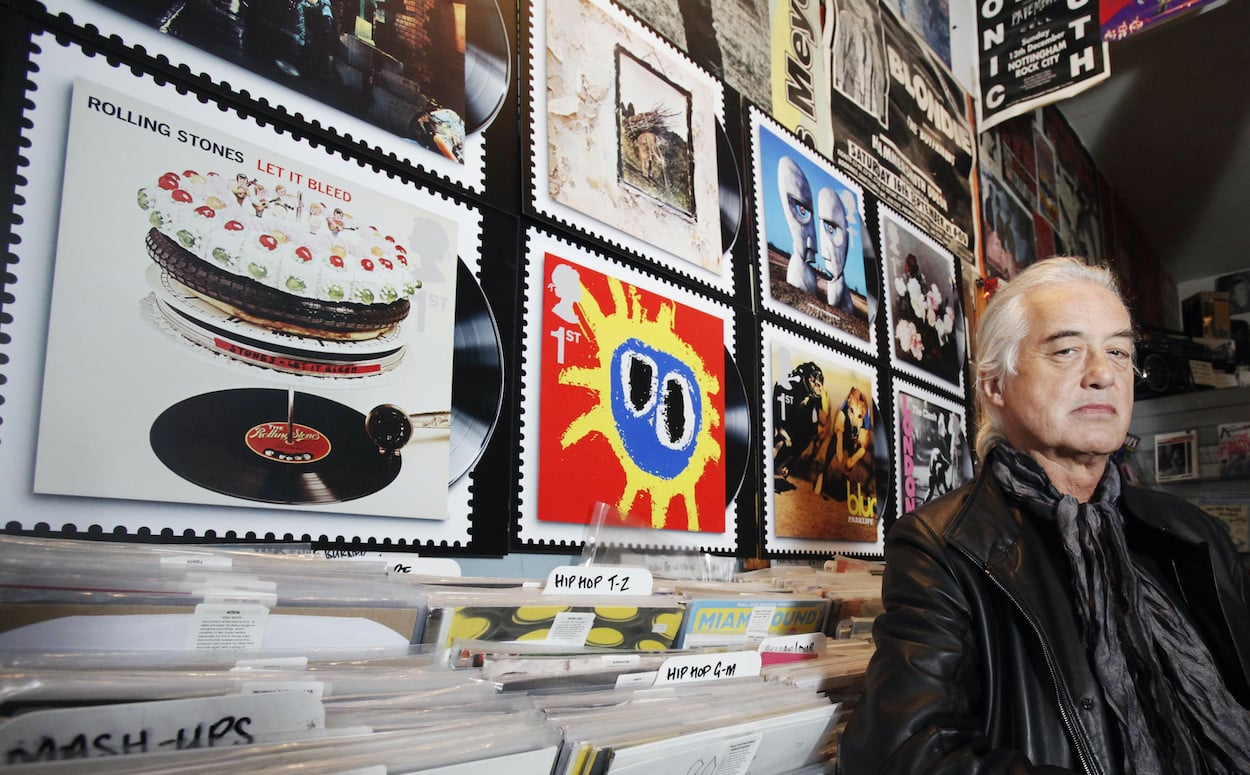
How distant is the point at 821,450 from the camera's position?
1.95 meters

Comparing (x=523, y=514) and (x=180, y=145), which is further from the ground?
(x=180, y=145)

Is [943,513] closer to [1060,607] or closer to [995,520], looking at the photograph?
[995,520]

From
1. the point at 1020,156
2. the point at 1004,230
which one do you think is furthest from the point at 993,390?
the point at 1020,156

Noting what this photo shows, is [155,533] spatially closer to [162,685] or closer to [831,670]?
[162,685]

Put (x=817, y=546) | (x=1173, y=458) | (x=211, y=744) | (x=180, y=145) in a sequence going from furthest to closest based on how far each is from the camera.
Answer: (x=1173, y=458), (x=817, y=546), (x=180, y=145), (x=211, y=744)

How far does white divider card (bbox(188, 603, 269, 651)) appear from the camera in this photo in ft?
2.44

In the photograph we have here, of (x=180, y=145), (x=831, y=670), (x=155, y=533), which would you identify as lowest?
(x=831, y=670)

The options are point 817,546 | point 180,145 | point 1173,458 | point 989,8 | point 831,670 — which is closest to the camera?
point 180,145

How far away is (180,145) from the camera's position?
0.91 m

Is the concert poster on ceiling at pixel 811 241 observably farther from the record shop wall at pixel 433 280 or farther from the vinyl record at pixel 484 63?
the vinyl record at pixel 484 63

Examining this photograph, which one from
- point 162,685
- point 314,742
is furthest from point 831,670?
point 162,685

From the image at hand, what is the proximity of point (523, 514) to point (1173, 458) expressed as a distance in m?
3.75

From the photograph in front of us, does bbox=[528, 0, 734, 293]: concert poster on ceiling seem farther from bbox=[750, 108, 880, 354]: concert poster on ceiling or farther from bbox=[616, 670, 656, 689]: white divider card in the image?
bbox=[616, 670, 656, 689]: white divider card

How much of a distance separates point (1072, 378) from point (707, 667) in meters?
0.84
